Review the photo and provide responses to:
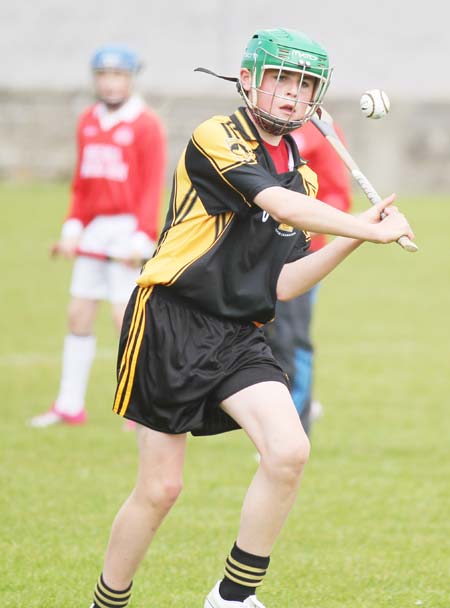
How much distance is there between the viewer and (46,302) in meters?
13.3

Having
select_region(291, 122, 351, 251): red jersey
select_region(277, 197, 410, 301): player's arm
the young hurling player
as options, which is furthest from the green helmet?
select_region(291, 122, 351, 251): red jersey

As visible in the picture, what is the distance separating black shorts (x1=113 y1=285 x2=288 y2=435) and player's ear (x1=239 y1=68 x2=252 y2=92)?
75 centimetres

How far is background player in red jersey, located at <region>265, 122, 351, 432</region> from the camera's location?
7.40 metres

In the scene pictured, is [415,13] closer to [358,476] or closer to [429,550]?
[358,476]

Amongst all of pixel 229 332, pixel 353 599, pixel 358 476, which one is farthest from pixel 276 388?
pixel 358 476

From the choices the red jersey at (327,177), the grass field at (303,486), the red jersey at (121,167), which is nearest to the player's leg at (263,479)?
the grass field at (303,486)

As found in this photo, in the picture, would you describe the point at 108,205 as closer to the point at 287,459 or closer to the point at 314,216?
the point at 314,216

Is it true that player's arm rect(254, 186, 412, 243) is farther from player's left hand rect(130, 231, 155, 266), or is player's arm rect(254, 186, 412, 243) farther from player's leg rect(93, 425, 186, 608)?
player's left hand rect(130, 231, 155, 266)

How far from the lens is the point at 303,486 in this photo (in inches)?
272

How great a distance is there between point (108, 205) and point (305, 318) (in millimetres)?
1624

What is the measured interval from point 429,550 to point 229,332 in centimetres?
187

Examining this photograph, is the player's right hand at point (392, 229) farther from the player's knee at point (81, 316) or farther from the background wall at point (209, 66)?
the background wall at point (209, 66)

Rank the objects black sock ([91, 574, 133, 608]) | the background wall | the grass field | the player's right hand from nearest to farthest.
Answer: the player's right hand
black sock ([91, 574, 133, 608])
the grass field
the background wall

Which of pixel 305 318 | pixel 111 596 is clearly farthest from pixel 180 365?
pixel 305 318
